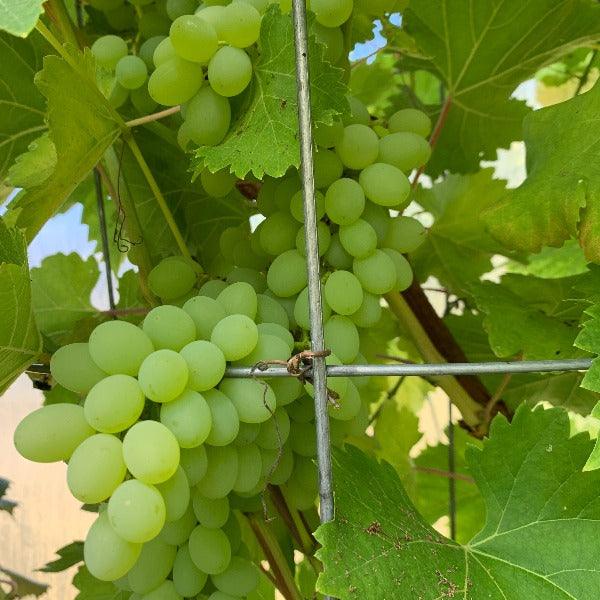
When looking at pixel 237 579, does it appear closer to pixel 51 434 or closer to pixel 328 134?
pixel 51 434

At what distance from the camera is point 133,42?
27.9 inches

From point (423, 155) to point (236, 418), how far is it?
0.78 feet

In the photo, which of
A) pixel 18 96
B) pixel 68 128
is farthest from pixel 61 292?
pixel 68 128

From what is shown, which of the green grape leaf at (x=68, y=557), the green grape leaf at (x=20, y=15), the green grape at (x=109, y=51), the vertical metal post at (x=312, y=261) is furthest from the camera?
the green grape leaf at (x=68, y=557)

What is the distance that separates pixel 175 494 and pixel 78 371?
9cm

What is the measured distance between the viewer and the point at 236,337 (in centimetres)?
46

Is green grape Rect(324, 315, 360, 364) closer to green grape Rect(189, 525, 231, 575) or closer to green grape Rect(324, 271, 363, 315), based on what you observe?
green grape Rect(324, 271, 363, 315)

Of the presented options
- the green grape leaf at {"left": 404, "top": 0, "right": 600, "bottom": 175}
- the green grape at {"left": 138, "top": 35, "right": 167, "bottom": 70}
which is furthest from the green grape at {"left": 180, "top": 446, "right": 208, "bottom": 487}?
the green grape leaf at {"left": 404, "top": 0, "right": 600, "bottom": 175}

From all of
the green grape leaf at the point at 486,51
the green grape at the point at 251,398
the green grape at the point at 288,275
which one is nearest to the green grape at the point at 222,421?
the green grape at the point at 251,398

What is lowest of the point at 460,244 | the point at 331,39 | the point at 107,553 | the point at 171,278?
the point at 107,553

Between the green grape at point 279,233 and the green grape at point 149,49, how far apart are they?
17cm

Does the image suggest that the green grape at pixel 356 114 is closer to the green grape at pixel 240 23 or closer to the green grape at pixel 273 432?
the green grape at pixel 240 23

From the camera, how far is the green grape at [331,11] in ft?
1.74

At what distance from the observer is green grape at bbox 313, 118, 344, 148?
54cm
